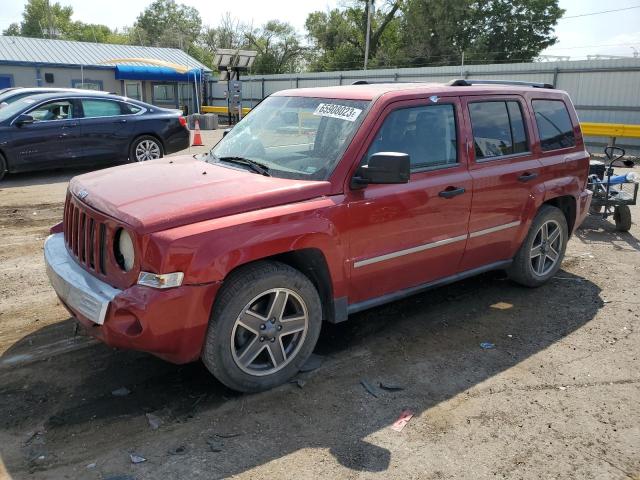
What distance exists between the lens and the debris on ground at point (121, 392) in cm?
363

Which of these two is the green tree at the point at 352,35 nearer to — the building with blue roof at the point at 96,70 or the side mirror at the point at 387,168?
the building with blue roof at the point at 96,70

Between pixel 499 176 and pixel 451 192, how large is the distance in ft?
2.08

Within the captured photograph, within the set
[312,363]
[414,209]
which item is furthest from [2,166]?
[414,209]

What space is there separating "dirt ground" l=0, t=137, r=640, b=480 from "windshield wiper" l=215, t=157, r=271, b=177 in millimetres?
1394

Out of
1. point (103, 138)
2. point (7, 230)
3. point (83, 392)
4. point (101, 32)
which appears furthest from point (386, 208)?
point (101, 32)

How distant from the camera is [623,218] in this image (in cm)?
784

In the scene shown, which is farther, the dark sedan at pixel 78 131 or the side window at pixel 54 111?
the side window at pixel 54 111

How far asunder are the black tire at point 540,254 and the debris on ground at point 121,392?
360 centimetres

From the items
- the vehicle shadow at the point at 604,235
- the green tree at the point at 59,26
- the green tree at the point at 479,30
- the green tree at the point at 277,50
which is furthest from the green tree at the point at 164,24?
the vehicle shadow at the point at 604,235

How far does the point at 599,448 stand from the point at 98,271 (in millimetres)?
3068

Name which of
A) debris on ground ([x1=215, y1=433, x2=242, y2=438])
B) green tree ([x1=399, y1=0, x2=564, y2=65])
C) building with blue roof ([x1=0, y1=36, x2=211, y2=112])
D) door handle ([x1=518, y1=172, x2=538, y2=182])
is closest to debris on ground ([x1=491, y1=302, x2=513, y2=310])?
door handle ([x1=518, y1=172, x2=538, y2=182])

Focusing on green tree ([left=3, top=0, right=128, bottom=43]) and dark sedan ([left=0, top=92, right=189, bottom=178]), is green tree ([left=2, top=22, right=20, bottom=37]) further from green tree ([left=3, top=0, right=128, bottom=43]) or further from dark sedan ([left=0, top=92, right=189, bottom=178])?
dark sedan ([left=0, top=92, right=189, bottom=178])

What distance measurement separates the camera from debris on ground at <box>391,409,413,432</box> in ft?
11.1

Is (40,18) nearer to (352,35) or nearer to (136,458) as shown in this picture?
(352,35)
